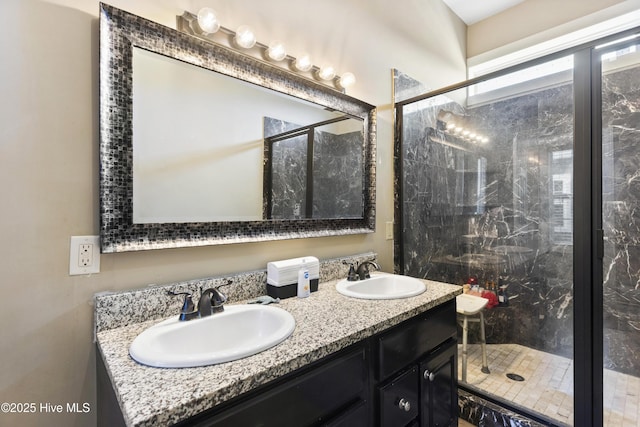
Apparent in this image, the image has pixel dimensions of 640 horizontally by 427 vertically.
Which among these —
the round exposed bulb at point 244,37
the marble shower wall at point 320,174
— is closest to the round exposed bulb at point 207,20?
the round exposed bulb at point 244,37

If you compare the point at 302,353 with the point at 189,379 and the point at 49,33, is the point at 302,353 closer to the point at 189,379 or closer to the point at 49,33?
the point at 189,379

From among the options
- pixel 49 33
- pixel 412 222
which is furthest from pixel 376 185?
pixel 49 33

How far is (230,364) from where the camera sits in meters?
0.74

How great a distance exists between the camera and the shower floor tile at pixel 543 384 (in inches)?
61.7

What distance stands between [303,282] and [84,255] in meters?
0.80

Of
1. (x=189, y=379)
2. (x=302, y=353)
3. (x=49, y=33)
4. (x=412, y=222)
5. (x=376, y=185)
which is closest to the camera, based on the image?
(x=189, y=379)

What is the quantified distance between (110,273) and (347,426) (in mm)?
905

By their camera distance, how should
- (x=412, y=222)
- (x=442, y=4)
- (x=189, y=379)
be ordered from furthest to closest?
(x=442, y=4) < (x=412, y=222) < (x=189, y=379)

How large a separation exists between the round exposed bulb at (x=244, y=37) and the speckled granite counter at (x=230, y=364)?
1096mm

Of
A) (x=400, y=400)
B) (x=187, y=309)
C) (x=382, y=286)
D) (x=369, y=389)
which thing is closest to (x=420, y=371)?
(x=400, y=400)

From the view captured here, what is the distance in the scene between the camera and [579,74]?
1.45 meters

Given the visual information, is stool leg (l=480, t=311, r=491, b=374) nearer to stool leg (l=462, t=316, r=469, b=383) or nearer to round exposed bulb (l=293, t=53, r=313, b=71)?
stool leg (l=462, t=316, r=469, b=383)

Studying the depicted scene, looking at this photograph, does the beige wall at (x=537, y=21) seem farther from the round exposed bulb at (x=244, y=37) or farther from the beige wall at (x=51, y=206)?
the beige wall at (x=51, y=206)

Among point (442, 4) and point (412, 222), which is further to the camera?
point (442, 4)
